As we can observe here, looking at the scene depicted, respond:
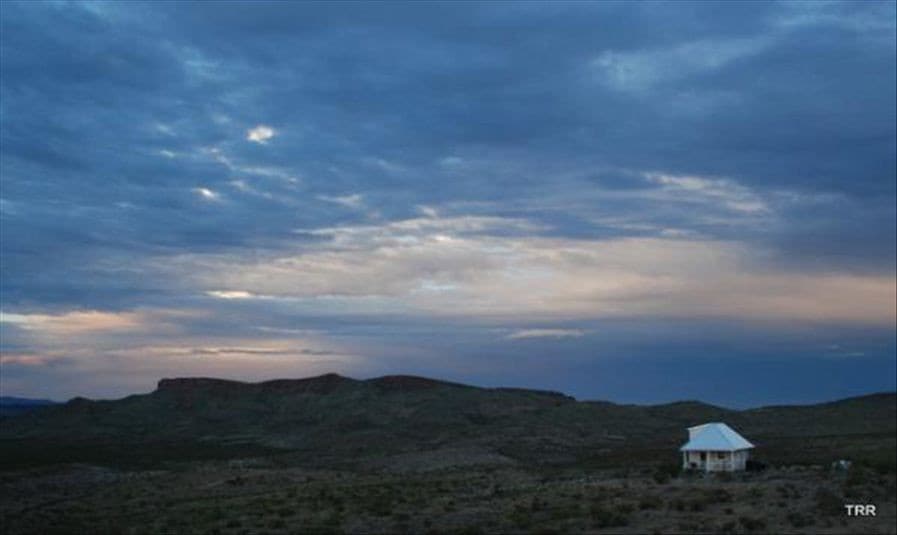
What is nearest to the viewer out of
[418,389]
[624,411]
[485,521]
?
[485,521]

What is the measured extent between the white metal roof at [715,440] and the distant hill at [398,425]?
12278 mm

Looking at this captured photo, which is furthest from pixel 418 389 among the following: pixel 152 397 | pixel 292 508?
pixel 292 508

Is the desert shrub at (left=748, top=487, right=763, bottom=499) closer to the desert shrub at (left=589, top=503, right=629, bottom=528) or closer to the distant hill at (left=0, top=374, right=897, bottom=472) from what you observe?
the desert shrub at (left=589, top=503, right=629, bottom=528)

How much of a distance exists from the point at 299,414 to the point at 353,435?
35578 millimetres

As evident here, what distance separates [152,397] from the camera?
17288cm

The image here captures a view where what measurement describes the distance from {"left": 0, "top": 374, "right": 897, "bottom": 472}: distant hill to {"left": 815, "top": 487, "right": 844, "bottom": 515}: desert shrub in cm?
2337

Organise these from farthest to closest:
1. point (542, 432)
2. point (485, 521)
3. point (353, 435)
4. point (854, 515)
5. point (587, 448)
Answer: point (353, 435)
point (542, 432)
point (587, 448)
point (485, 521)
point (854, 515)

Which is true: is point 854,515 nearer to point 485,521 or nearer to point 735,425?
point 485,521

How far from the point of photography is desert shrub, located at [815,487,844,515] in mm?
36331

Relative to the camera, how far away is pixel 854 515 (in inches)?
1406

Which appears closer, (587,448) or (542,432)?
(587,448)

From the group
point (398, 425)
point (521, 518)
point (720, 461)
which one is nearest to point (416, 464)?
point (720, 461)

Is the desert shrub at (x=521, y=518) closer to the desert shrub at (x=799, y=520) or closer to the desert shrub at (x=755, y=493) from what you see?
the desert shrub at (x=799, y=520)

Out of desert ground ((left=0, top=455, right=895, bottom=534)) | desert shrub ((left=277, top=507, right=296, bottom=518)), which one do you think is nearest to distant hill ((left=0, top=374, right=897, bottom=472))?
desert ground ((left=0, top=455, right=895, bottom=534))
